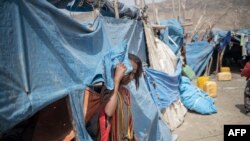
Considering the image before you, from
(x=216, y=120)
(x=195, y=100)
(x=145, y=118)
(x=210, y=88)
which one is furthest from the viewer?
(x=210, y=88)

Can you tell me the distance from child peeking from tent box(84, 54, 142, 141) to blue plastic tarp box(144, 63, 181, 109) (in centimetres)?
290

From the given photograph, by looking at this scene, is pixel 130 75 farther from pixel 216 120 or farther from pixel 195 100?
pixel 195 100

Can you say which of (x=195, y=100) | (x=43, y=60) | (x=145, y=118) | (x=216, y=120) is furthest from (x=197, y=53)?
(x=43, y=60)

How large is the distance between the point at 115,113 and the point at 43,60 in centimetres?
93

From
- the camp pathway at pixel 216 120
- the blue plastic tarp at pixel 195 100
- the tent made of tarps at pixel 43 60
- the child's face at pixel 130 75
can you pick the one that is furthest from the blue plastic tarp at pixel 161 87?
the child's face at pixel 130 75

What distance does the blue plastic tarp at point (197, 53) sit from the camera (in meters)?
15.0

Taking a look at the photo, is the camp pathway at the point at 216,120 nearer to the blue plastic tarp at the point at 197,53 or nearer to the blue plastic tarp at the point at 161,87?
the blue plastic tarp at the point at 161,87

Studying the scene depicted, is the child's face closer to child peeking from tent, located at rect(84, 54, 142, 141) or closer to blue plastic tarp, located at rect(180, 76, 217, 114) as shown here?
child peeking from tent, located at rect(84, 54, 142, 141)

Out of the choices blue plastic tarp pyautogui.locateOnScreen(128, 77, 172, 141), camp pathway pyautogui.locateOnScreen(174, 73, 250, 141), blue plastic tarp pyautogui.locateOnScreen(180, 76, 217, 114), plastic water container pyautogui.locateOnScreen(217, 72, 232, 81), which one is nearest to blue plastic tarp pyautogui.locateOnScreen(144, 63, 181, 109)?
blue plastic tarp pyautogui.locateOnScreen(128, 77, 172, 141)

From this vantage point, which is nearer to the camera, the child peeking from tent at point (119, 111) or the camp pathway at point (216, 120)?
the child peeking from tent at point (119, 111)

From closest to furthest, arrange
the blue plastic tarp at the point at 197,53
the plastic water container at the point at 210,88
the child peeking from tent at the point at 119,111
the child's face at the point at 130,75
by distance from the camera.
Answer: the child peeking from tent at the point at 119,111 → the child's face at the point at 130,75 → the plastic water container at the point at 210,88 → the blue plastic tarp at the point at 197,53

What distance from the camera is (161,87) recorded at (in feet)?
22.9

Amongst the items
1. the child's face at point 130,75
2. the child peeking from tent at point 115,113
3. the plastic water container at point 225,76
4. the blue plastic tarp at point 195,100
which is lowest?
the plastic water container at point 225,76

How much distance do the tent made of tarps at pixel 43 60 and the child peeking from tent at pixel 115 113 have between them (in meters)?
0.12
